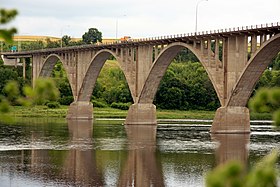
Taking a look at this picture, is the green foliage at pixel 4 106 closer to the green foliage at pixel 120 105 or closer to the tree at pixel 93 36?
the green foliage at pixel 120 105

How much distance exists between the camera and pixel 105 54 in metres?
87.4

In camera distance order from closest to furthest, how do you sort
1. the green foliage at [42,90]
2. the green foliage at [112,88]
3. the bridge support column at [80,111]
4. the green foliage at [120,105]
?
the green foliage at [42,90] → the bridge support column at [80,111] → the green foliage at [120,105] → the green foliage at [112,88]

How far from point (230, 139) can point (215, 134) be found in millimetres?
4739

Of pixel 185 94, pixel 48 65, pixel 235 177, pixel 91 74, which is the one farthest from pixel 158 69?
pixel 235 177

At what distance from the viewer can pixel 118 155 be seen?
4291 cm

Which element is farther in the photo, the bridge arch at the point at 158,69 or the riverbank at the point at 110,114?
the riverbank at the point at 110,114

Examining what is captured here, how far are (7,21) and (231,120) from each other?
178 ft

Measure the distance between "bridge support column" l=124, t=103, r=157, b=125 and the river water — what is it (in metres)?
9.86

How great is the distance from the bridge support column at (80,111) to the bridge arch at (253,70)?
3592cm

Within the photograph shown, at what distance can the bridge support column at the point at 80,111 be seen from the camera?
298ft

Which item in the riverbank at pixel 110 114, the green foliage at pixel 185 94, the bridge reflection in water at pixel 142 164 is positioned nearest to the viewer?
the bridge reflection in water at pixel 142 164

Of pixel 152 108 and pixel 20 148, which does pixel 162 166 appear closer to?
pixel 20 148

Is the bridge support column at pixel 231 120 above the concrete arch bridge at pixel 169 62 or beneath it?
beneath

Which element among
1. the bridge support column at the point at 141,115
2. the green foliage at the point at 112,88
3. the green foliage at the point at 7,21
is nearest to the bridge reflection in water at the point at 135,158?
the bridge support column at the point at 141,115
